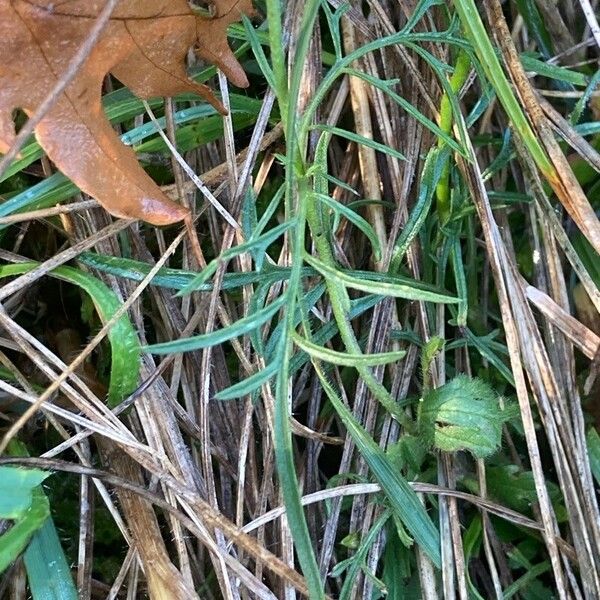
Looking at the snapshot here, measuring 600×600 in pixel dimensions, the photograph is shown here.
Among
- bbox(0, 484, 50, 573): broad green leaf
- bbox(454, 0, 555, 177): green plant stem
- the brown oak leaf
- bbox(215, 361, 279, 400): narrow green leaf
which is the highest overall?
the brown oak leaf

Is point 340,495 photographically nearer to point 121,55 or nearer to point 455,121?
point 455,121

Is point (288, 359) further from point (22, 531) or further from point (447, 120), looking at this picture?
point (447, 120)

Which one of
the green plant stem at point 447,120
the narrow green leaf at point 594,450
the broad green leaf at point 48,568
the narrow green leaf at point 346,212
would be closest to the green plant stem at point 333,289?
the narrow green leaf at point 346,212

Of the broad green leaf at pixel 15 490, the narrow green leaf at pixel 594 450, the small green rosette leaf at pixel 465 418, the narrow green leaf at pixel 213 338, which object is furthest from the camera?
the narrow green leaf at pixel 594 450

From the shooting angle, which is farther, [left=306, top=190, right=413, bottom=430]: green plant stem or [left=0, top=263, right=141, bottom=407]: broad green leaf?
[left=0, top=263, right=141, bottom=407]: broad green leaf

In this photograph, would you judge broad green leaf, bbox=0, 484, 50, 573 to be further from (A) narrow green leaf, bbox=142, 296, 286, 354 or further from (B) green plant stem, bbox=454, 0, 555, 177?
(B) green plant stem, bbox=454, 0, 555, 177

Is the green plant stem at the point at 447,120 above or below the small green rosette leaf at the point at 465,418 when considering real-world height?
above

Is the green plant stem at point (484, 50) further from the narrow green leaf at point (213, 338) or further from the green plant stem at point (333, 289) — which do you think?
the narrow green leaf at point (213, 338)

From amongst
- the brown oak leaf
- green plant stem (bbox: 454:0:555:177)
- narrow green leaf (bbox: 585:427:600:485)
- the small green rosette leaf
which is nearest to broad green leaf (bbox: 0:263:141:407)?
the brown oak leaf

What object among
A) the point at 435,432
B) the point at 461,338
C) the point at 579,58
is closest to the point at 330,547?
the point at 435,432
